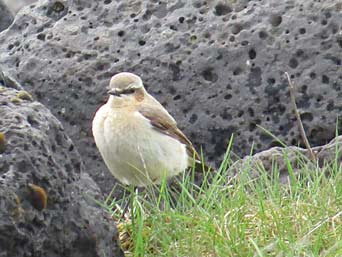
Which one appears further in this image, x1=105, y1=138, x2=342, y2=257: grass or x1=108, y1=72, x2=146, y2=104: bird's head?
x1=108, y1=72, x2=146, y2=104: bird's head

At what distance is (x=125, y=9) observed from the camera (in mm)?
9531

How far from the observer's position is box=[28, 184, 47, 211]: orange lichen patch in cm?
534

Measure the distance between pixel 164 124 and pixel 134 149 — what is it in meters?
0.51

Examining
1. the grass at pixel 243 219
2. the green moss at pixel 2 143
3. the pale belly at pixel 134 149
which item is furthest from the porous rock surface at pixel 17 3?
the green moss at pixel 2 143

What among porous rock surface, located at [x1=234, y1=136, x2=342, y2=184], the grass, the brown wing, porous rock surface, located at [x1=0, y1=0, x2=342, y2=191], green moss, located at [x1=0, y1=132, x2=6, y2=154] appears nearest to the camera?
green moss, located at [x1=0, y1=132, x2=6, y2=154]

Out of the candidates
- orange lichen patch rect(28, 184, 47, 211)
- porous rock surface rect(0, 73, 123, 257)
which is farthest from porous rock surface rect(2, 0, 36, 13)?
orange lichen patch rect(28, 184, 47, 211)

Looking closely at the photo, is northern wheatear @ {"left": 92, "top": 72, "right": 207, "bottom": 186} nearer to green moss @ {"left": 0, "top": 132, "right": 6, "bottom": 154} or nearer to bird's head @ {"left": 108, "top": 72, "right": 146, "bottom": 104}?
bird's head @ {"left": 108, "top": 72, "right": 146, "bottom": 104}

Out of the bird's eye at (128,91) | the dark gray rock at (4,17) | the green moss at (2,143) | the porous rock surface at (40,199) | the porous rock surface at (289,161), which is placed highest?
the green moss at (2,143)

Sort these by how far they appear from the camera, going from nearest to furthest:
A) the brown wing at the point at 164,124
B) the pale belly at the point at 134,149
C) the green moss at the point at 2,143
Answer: the green moss at the point at 2,143, the pale belly at the point at 134,149, the brown wing at the point at 164,124

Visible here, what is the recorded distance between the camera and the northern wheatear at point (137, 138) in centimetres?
756

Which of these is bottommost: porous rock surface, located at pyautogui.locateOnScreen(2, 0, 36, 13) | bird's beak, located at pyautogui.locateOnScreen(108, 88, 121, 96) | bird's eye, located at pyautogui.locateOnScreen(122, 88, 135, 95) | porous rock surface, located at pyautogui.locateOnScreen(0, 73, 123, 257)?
porous rock surface, located at pyautogui.locateOnScreen(2, 0, 36, 13)

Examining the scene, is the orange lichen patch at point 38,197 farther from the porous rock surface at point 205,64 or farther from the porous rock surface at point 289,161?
the porous rock surface at point 205,64

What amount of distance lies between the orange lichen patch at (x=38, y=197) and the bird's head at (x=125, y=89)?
8.72 ft

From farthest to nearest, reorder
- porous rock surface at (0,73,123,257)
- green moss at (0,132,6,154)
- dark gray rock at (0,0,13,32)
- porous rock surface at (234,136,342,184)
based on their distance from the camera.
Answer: dark gray rock at (0,0,13,32), porous rock surface at (234,136,342,184), green moss at (0,132,6,154), porous rock surface at (0,73,123,257)
